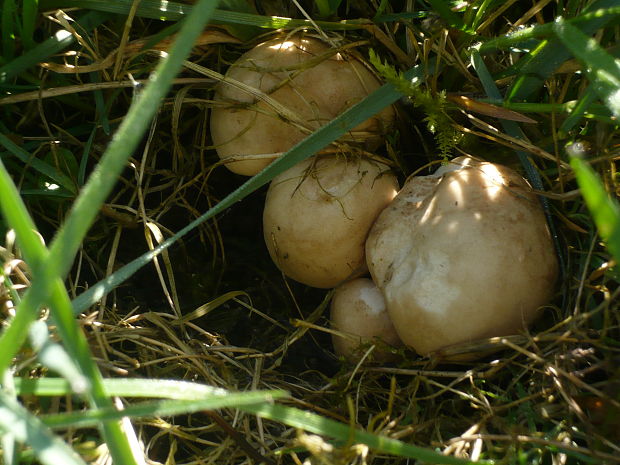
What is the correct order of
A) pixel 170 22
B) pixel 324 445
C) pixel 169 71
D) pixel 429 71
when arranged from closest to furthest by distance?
pixel 169 71 → pixel 324 445 → pixel 429 71 → pixel 170 22

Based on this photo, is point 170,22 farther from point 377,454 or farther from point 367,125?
point 377,454

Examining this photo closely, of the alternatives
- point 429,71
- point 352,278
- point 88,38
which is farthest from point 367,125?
point 88,38

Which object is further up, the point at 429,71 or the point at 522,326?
the point at 429,71

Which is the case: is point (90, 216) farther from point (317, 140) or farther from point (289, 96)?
point (289, 96)

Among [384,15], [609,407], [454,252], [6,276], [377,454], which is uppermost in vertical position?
[384,15]

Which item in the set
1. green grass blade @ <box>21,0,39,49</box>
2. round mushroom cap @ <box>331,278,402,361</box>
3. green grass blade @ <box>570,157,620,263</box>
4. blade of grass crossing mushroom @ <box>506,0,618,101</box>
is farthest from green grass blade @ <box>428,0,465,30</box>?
green grass blade @ <box>21,0,39,49</box>

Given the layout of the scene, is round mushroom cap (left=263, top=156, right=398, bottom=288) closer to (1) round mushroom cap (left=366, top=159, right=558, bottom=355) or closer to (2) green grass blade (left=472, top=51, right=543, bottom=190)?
(1) round mushroom cap (left=366, top=159, right=558, bottom=355)

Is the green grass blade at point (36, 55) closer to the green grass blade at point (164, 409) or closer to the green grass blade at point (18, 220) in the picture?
the green grass blade at point (18, 220)
